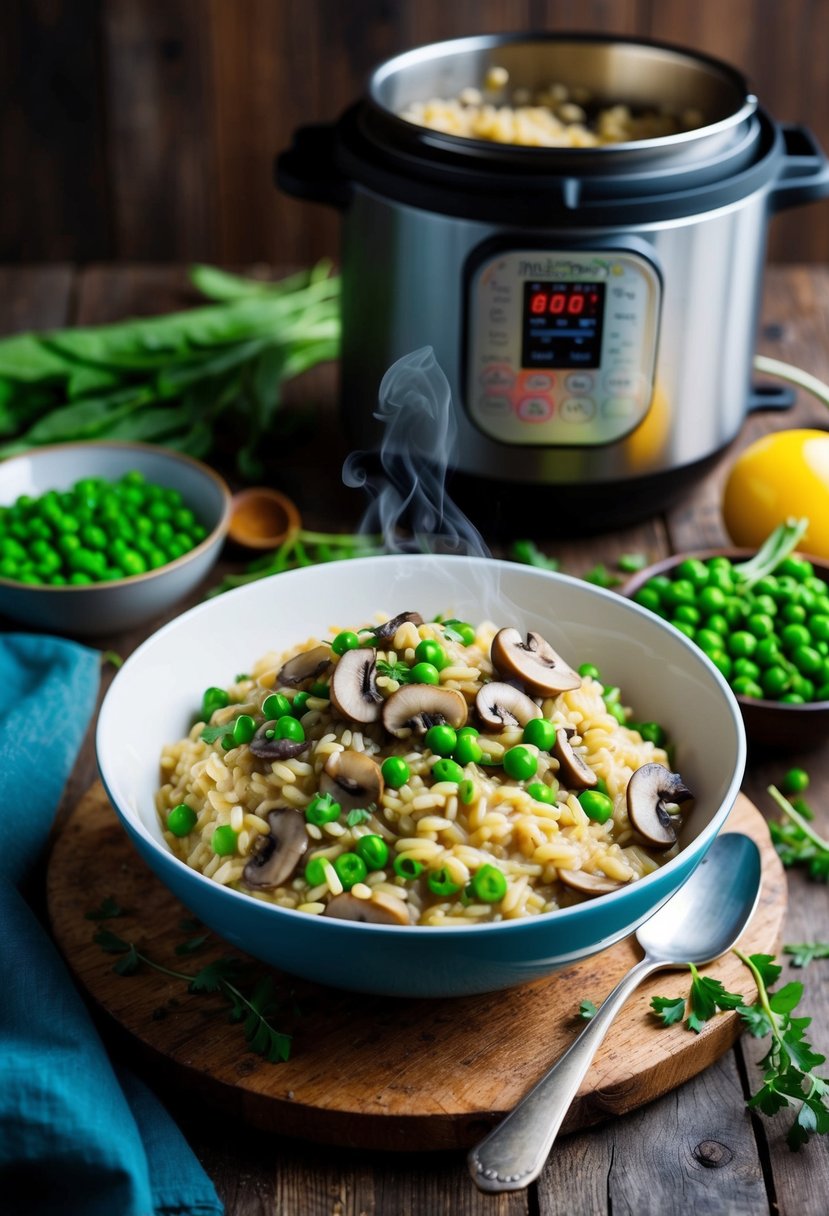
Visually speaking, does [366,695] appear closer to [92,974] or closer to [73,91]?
[92,974]

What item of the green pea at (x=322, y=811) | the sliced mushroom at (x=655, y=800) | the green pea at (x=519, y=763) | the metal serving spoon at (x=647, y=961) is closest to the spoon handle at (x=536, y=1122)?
the metal serving spoon at (x=647, y=961)

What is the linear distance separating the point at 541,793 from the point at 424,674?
231 mm

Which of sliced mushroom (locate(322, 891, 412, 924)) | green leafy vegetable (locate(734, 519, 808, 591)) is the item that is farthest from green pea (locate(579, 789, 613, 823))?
green leafy vegetable (locate(734, 519, 808, 591))

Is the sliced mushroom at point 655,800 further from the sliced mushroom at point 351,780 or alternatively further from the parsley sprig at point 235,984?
the parsley sprig at point 235,984

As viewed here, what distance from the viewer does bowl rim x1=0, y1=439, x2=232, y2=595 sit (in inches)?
102

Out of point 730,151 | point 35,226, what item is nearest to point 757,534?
point 730,151

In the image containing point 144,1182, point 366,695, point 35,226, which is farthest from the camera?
point 35,226

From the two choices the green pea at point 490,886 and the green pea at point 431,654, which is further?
the green pea at point 431,654

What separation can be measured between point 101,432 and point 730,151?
1583mm

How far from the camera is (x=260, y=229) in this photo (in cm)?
548

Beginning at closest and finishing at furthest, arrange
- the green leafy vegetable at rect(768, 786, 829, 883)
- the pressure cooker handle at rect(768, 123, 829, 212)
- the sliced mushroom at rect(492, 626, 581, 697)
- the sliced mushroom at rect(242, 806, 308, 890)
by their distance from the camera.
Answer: the sliced mushroom at rect(242, 806, 308, 890) < the sliced mushroom at rect(492, 626, 581, 697) < the green leafy vegetable at rect(768, 786, 829, 883) < the pressure cooker handle at rect(768, 123, 829, 212)

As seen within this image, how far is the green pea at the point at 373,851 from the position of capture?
169 centimetres

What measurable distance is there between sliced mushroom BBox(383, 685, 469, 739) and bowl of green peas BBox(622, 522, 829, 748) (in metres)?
0.70

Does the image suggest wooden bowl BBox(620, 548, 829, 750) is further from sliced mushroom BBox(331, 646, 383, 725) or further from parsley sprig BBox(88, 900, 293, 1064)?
parsley sprig BBox(88, 900, 293, 1064)
